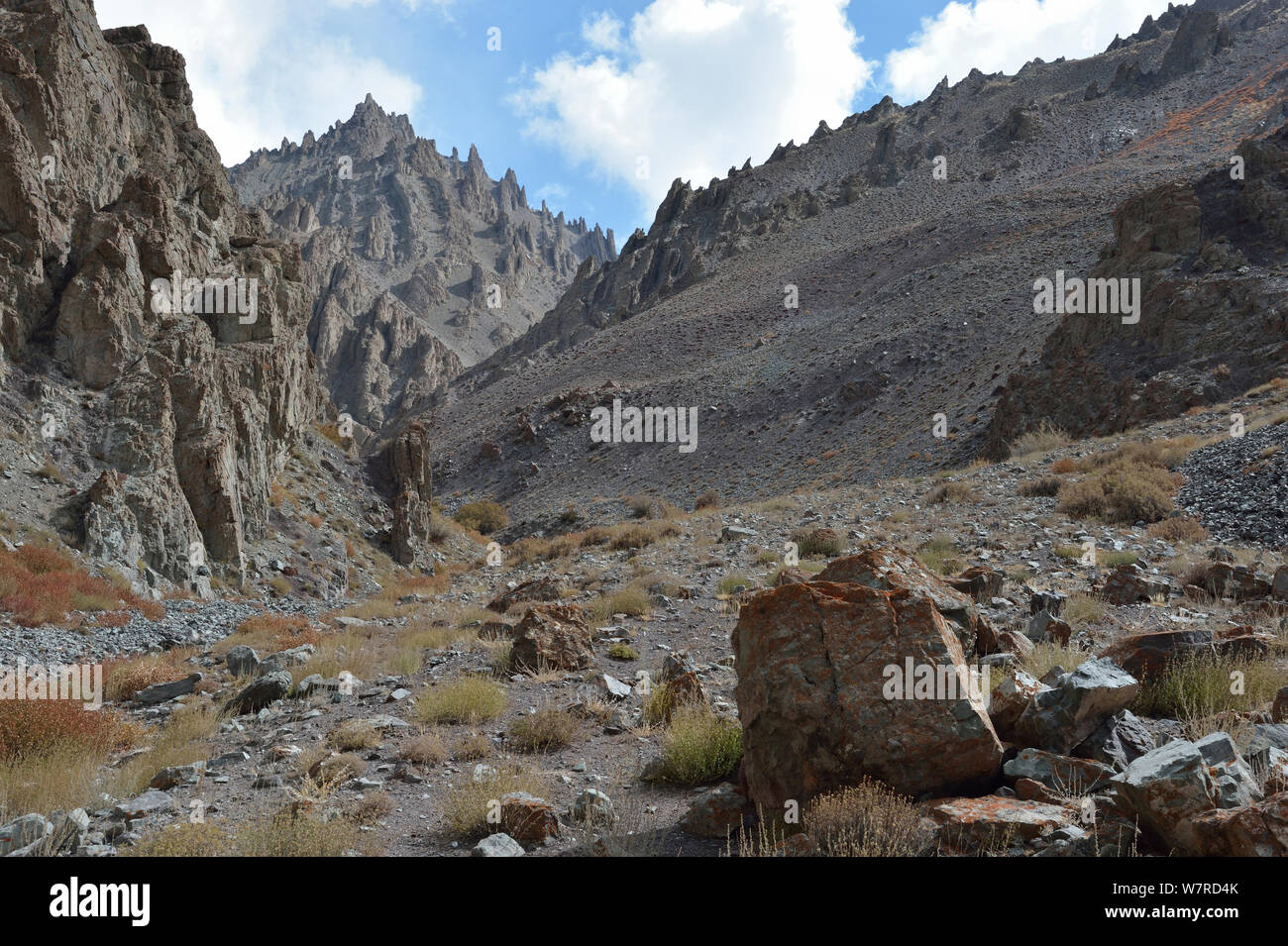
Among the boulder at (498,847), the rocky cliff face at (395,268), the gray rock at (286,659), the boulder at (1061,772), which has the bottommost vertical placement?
the gray rock at (286,659)

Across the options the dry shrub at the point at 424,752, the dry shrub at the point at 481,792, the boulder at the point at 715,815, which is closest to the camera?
the boulder at the point at 715,815

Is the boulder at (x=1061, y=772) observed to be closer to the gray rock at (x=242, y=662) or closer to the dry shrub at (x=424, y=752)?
the dry shrub at (x=424, y=752)

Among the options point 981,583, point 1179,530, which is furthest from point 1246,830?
point 1179,530

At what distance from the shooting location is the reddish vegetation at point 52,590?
35.4ft

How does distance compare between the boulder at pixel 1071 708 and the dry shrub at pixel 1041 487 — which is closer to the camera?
the boulder at pixel 1071 708

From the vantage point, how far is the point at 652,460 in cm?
4081

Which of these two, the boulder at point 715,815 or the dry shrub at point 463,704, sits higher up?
the boulder at point 715,815

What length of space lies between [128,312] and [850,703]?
19.5m

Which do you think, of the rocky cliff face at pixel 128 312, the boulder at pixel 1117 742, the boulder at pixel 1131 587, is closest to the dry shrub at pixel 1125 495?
the boulder at pixel 1131 587

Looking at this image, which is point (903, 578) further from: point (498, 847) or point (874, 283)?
point (874, 283)

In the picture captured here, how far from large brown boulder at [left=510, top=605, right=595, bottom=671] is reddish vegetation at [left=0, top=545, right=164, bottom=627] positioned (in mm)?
8212

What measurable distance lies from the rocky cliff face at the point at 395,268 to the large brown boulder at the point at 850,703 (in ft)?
279

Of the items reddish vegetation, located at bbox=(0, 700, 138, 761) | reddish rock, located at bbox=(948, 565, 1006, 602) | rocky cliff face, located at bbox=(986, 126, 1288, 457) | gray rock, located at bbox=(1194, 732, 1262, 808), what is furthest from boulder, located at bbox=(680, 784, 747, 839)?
rocky cliff face, located at bbox=(986, 126, 1288, 457)
